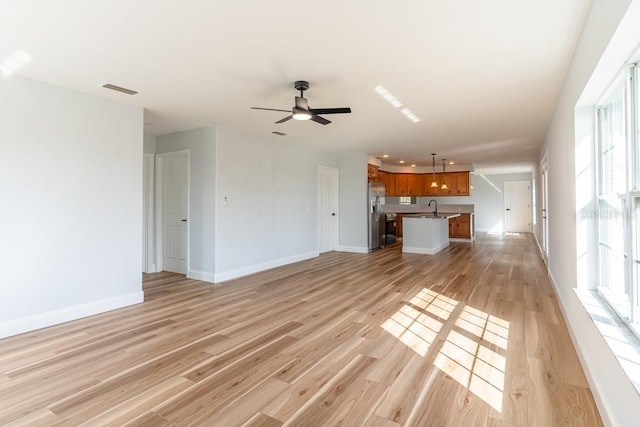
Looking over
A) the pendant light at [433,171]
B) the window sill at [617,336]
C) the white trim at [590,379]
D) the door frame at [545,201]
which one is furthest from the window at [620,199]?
the pendant light at [433,171]

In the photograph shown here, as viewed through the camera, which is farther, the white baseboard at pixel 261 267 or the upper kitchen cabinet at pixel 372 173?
the upper kitchen cabinet at pixel 372 173

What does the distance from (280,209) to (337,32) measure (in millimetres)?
4440

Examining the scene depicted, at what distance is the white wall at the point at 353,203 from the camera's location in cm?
821

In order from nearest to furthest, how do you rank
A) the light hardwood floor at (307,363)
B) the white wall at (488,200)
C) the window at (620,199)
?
the window at (620,199)
the light hardwood floor at (307,363)
the white wall at (488,200)

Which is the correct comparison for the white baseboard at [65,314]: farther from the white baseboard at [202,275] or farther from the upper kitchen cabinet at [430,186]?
the upper kitchen cabinet at [430,186]

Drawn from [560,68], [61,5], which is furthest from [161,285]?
[560,68]

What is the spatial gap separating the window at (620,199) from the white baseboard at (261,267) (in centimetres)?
463

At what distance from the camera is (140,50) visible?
8.95ft

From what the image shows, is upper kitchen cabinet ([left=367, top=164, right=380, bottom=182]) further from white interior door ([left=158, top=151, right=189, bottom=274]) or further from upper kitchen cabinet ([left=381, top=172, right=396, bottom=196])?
white interior door ([left=158, top=151, right=189, bottom=274])

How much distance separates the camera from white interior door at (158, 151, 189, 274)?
5.73 m

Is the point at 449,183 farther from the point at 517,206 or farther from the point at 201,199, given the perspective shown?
the point at 201,199

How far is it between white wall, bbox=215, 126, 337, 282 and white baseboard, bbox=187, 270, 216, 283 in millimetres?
85

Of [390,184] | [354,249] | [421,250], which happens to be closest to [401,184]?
[390,184]

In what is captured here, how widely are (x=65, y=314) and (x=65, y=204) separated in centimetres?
118
